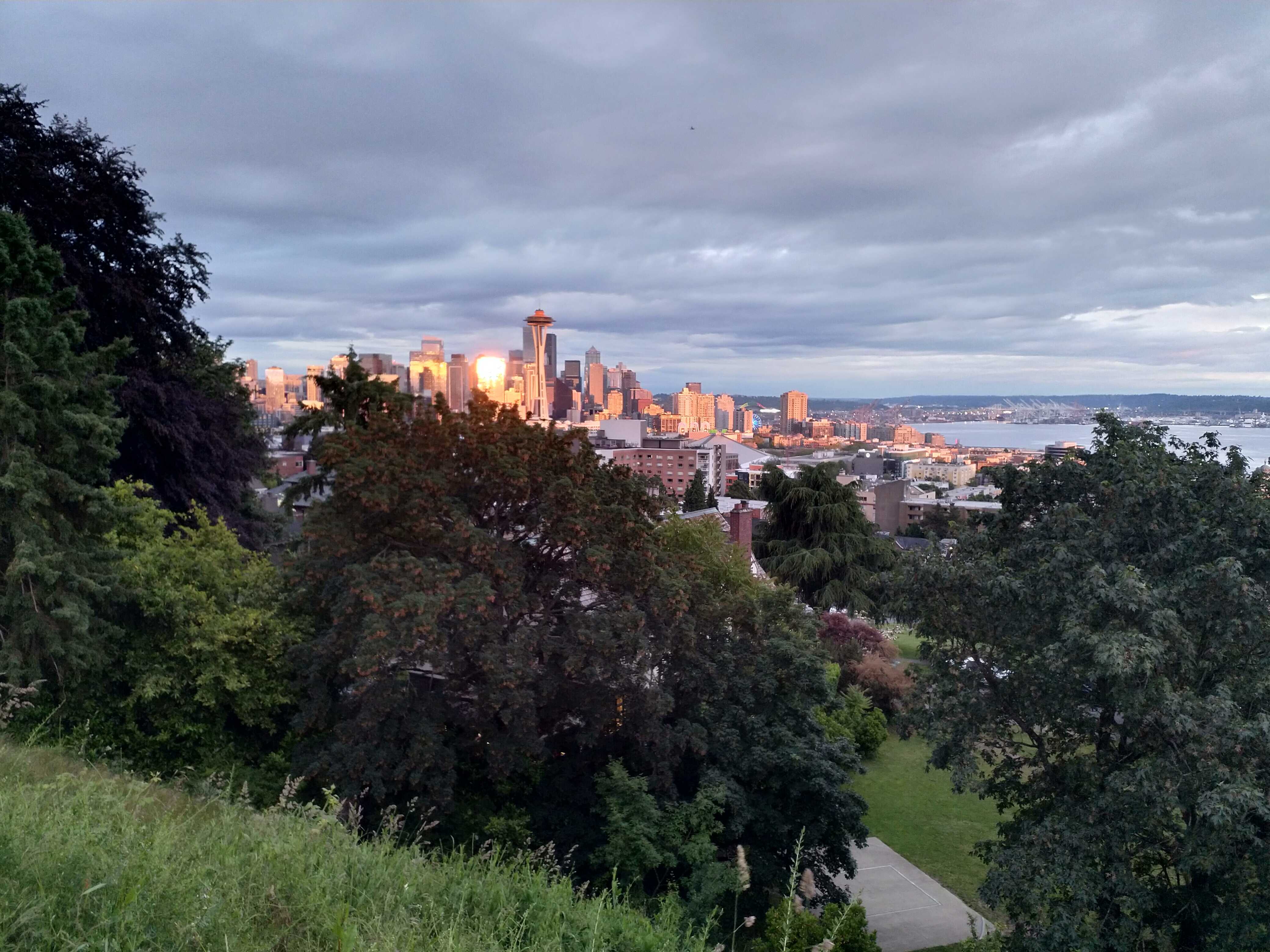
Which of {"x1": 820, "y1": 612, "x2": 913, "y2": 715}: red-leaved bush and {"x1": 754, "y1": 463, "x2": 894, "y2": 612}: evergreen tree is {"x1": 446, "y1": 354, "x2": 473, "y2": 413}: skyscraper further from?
{"x1": 820, "y1": 612, "x2": 913, "y2": 715}: red-leaved bush

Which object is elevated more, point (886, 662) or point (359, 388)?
point (359, 388)

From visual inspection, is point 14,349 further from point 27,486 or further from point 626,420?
point 626,420

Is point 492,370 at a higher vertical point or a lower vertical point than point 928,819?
higher

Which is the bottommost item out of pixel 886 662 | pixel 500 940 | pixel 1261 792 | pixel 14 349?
pixel 886 662

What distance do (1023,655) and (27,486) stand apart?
1334 centimetres

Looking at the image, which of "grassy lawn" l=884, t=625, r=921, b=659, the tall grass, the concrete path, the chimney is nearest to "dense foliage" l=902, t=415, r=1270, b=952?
the concrete path

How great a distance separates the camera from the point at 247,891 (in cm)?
464

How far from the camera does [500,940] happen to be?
193 inches

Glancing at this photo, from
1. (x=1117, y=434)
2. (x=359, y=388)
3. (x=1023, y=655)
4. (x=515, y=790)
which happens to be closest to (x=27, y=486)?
(x=359, y=388)

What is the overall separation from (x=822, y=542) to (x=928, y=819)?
58.2ft

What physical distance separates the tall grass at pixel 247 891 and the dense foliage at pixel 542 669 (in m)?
4.62

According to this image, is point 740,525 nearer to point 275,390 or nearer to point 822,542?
point 822,542

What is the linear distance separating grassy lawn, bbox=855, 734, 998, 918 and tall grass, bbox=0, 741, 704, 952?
12692 millimetres

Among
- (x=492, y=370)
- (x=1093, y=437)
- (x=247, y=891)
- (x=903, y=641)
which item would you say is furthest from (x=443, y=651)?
(x=903, y=641)
